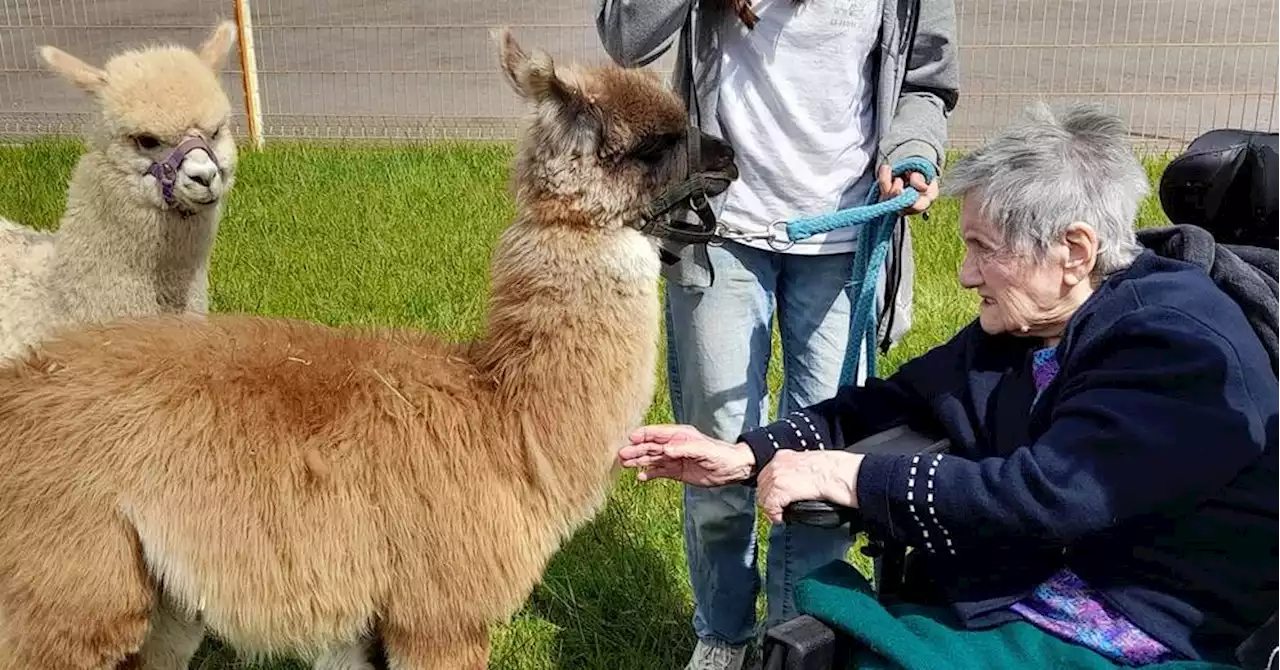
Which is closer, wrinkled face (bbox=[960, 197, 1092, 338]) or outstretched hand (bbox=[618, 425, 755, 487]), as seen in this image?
wrinkled face (bbox=[960, 197, 1092, 338])

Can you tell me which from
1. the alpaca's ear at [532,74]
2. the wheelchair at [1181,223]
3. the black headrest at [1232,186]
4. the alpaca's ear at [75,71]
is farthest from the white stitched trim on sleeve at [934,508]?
the alpaca's ear at [75,71]

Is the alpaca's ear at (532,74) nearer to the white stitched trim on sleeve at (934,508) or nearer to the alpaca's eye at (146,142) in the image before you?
the white stitched trim on sleeve at (934,508)

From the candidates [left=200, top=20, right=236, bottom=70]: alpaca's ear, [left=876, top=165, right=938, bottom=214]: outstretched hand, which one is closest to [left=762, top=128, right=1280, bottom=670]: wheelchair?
[left=876, top=165, right=938, bottom=214]: outstretched hand

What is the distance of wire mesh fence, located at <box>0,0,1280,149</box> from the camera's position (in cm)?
806

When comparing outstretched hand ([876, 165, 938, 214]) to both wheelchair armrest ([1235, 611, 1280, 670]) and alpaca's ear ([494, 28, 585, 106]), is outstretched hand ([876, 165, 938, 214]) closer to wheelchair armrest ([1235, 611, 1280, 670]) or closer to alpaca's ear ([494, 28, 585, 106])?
alpaca's ear ([494, 28, 585, 106])

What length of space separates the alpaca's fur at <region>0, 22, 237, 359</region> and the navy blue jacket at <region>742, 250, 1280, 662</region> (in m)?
2.20

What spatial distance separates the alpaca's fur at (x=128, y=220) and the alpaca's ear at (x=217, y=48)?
209mm

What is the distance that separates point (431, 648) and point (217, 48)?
2.26 m

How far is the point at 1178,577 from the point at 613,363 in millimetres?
1094

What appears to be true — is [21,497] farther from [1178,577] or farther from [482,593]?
[1178,577]

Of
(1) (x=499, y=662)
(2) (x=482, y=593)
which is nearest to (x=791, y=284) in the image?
(2) (x=482, y=593)

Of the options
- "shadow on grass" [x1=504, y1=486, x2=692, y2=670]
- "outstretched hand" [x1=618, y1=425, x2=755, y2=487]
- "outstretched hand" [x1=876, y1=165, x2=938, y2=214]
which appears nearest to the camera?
"outstretched hand" [x1=618, y1=425, x2=755, y2=487]

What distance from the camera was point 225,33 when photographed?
148 inches

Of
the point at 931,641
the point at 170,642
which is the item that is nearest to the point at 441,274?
the point at 170,642
